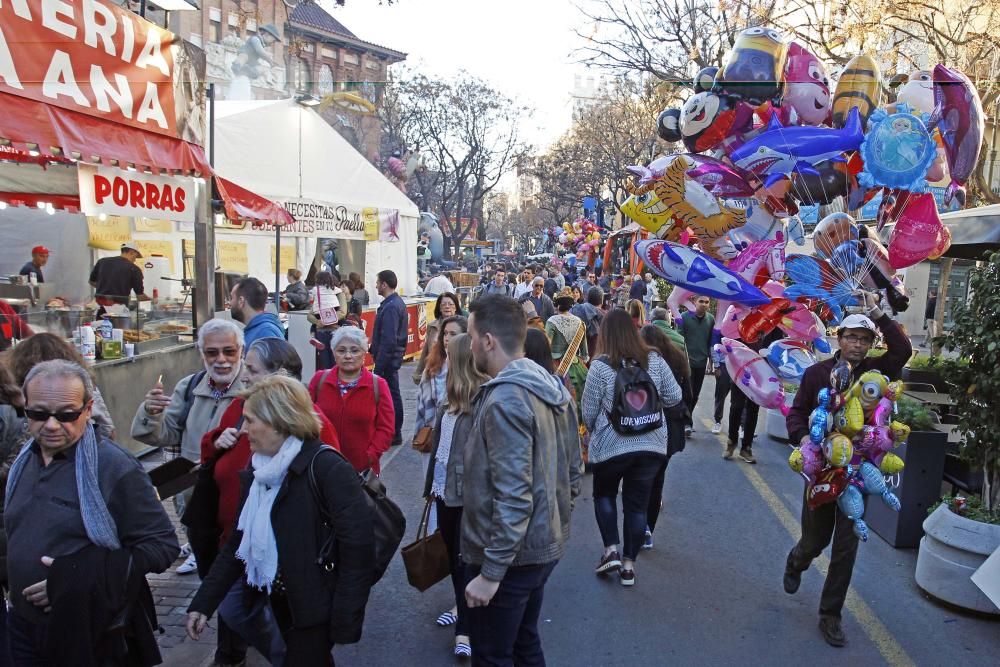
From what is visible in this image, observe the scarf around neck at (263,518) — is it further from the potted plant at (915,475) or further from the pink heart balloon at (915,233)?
the pink heart balloon at (915,233)

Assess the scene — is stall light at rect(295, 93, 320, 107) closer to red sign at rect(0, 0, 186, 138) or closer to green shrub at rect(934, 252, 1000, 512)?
red sign at rect(0, 0, 186, 138)

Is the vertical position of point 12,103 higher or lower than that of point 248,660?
higher

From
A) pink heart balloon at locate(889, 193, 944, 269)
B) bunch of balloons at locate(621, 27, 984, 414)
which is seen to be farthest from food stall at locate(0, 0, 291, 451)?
pink heart balloon at locate(889, 193, 944, 269)

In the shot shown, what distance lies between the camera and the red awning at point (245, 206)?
8.46 metres

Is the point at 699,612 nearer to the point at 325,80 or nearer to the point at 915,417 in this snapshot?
the point at 915,417

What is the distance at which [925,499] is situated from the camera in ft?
17.2

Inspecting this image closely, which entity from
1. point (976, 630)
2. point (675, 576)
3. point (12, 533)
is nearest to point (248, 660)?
point (12, 533)

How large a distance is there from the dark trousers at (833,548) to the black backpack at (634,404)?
0.98m

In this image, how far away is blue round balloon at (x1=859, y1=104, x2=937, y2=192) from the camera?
6.21 m

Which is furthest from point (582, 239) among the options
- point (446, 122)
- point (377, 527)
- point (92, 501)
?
point (92, 501)

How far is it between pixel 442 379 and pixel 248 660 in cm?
202

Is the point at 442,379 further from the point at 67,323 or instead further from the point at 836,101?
the point at 836,101

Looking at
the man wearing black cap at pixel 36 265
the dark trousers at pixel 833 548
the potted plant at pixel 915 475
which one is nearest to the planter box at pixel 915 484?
the potted plant at pixel 915 475

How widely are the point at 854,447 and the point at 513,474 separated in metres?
2.41
